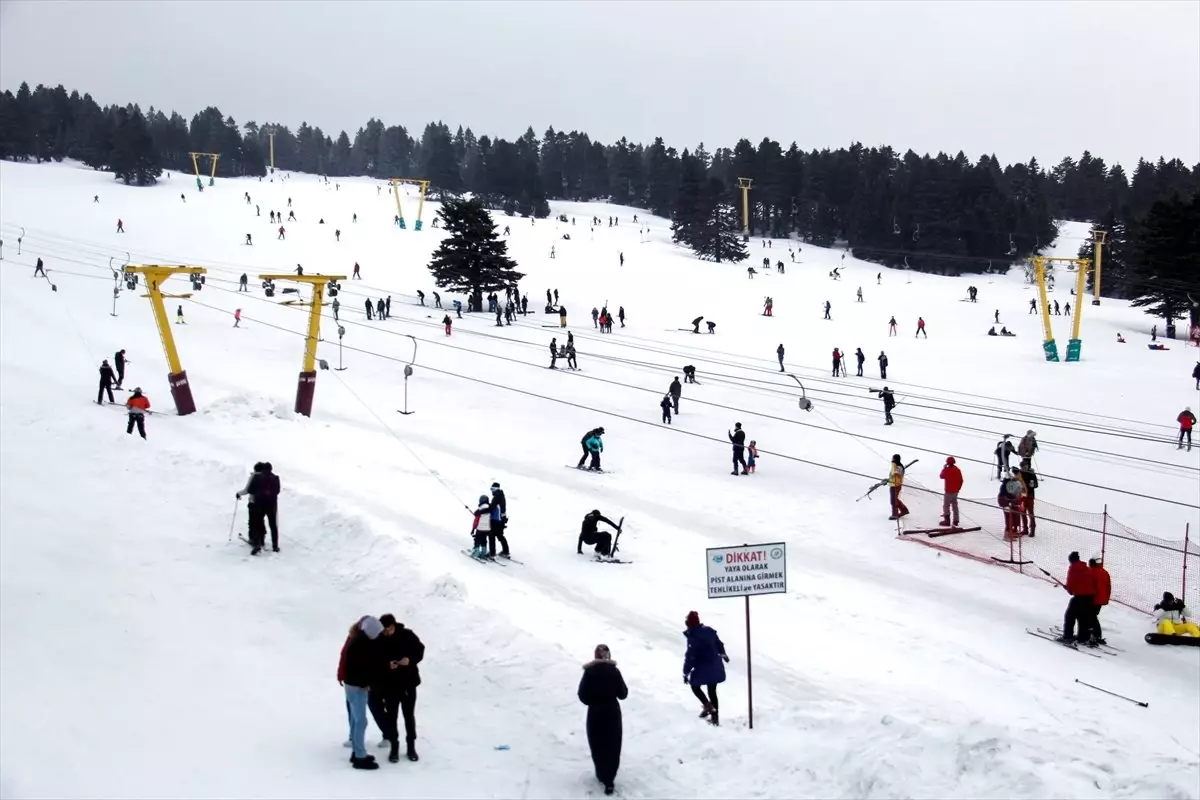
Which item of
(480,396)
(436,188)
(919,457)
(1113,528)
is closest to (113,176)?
(436,188)

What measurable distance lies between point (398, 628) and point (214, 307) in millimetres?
43394

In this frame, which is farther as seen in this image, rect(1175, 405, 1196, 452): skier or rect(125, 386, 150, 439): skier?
rect(1175, 405, 1196, 452): skier

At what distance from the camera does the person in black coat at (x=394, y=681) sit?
869cm

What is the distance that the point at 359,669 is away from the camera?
28.0ft

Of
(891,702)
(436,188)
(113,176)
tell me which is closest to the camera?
(891,702)

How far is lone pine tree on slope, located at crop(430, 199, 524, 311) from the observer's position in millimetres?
A: 53688

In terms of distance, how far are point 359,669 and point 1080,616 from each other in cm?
1116

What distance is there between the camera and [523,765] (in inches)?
373

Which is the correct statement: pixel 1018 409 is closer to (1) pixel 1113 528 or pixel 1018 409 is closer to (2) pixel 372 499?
(1) pixel 1113 528

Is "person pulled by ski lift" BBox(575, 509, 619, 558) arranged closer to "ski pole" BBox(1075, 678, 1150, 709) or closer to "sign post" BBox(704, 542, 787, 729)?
"sign post" BBox(704, 542, 787, 729)

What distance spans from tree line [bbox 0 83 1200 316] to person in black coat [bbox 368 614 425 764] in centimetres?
7201

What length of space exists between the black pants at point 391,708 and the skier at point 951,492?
13.7m

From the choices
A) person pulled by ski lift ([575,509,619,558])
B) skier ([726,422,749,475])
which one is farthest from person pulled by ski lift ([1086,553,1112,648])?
skier ([726,422,749,475])

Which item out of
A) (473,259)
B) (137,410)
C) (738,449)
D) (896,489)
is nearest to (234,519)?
(137,410)
